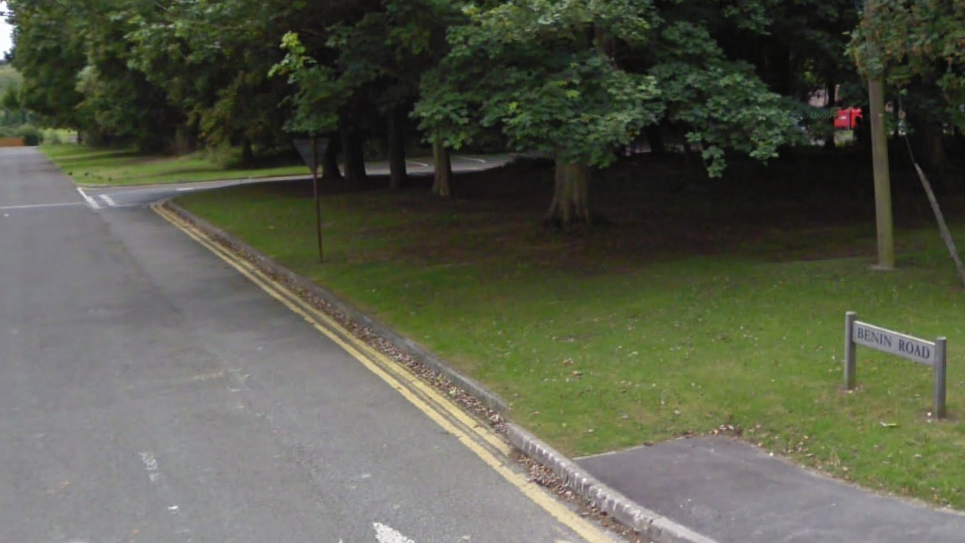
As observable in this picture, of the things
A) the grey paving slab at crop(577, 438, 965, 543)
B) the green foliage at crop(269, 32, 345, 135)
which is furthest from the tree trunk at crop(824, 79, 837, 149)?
the grey paving slab at crop(577, 438, 965, 543)

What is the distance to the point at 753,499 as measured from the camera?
21.2ft

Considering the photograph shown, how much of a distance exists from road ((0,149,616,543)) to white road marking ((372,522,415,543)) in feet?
0.04

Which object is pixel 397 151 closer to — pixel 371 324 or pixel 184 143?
pixel 371 324

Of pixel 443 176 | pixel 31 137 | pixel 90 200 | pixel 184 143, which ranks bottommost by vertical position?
pixel 90 200

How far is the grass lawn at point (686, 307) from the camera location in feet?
25.6

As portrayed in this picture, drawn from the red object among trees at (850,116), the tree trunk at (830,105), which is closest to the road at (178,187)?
the red object among trees at (850,116)

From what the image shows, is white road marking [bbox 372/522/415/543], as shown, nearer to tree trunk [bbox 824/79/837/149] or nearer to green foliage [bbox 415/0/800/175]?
green foliage [bbox 415/0/800/175]

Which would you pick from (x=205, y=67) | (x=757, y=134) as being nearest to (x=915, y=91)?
(x=757, y=134)

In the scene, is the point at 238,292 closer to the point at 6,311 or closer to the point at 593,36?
the point at 6,311

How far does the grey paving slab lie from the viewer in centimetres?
589

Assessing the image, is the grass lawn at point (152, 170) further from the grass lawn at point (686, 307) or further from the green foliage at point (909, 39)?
the green foliage at point (909, 39)

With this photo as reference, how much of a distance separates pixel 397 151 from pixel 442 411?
2213 cm

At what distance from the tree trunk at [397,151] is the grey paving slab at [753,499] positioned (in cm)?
2301

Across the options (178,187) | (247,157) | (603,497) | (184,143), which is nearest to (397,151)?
(178,187)
